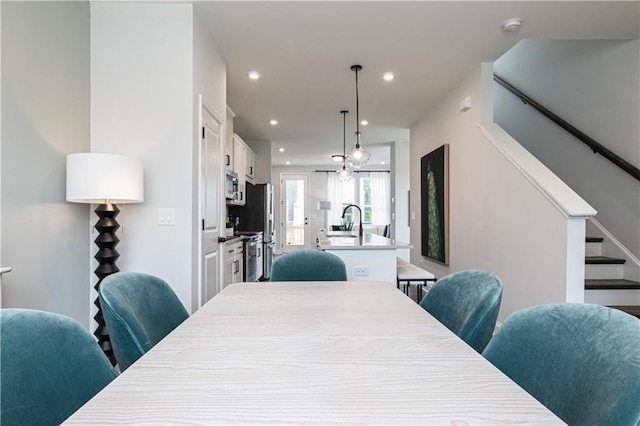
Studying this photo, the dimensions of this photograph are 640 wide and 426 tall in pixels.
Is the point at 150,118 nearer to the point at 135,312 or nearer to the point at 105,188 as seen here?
the point at 105,188

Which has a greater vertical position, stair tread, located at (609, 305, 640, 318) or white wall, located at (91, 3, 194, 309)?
white wall, located at (91, 3, 194, 309)

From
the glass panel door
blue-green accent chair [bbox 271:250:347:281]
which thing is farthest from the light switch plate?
the glass panel door

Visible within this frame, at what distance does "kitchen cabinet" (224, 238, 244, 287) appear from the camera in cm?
350

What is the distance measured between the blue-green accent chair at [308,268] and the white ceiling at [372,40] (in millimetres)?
1791

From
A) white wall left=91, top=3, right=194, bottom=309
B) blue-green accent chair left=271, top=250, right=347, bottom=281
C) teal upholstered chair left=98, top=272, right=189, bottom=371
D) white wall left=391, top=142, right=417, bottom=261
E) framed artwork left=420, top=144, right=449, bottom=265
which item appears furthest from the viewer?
white wall left=391, top=142, right=417, bottom=261

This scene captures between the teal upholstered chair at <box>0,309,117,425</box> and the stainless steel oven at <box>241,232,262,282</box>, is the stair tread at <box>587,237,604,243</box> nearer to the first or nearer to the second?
the stainless steel oven at <box>241,232,262,282</box>

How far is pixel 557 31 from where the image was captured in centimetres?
281

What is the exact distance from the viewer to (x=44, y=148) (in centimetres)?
199

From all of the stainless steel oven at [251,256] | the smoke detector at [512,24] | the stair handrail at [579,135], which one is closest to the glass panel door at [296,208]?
the stainless steel oven at [251,256]

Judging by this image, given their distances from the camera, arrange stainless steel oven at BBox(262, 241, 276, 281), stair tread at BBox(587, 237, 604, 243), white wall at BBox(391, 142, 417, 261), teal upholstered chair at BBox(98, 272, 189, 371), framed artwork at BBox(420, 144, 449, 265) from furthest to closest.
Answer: white wall at BBox(391, 142, 417, 261) → stainless steel oven at BBox(262, 241, 276, 281) → framed artwork at BBox(420, 144, 449, 265) → stair tread at BBox(587, 237, 604, 243) → teal upholstered chair at BBox(98, 272, 189, 371)

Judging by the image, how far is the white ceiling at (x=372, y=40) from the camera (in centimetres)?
248

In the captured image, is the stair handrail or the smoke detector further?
the stair handrail

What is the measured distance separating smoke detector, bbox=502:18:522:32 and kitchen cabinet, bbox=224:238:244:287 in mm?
3135

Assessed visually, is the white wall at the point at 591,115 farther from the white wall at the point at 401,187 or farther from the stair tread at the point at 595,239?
the white wall at the point at 401,187
